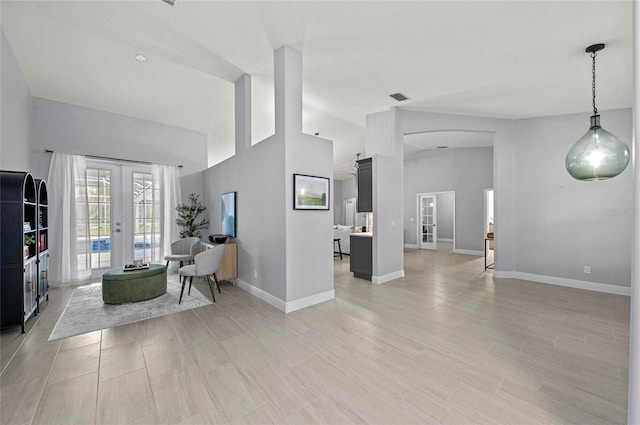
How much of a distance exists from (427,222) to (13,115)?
33.9 feet

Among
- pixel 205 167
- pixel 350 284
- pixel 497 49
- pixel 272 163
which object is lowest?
pixel 350 284

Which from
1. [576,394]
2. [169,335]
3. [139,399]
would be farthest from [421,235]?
[139,399]

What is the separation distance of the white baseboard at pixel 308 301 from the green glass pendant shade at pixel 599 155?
3.40 m

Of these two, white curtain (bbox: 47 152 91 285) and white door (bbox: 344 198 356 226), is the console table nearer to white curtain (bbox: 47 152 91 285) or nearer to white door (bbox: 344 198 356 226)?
white curtain (bbox: 47 152 91 285)

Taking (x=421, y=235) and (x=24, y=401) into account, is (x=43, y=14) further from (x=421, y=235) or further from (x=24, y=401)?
(x=421, y=235)

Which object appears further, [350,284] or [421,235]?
[421,235]

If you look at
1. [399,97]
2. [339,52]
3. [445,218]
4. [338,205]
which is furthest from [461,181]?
[339,52]

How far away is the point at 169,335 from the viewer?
2834 mm

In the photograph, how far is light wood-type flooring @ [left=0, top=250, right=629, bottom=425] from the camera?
1761 mm

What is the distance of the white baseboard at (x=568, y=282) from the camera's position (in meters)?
4.29

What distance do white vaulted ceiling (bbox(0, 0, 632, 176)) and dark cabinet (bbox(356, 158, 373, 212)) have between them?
44.9 inches

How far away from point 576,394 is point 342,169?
33.8 feet

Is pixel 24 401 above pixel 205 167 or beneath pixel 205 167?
beneath

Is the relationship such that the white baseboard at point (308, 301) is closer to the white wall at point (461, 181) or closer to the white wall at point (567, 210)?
the white wall at point (567, 210)
